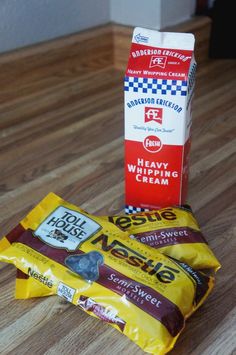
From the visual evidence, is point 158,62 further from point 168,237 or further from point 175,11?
point 175,11

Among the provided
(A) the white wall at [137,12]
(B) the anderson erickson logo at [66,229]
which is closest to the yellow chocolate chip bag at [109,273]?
(B) the anderson erickson logo at [66,229]

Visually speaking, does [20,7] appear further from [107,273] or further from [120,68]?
[107,273]

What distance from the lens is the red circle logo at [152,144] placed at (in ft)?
2.50

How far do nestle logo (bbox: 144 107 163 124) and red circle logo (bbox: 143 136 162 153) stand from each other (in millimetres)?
30

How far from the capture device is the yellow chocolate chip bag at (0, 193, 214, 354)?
23.2 inches

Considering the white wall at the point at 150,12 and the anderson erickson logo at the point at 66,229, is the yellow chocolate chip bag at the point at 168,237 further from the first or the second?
the white wall at the point at 150,12

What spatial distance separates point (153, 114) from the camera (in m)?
0.74

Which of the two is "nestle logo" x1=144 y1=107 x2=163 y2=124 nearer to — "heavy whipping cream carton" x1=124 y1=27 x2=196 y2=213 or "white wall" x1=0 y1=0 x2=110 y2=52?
"heavy whipping cream carton" x1=124 y1=27 x2=196 y2=213

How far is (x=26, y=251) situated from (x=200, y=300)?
0.25 m

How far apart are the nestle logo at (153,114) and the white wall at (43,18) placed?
0.80 m

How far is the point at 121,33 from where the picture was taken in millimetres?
1635

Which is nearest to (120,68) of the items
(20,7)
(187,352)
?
(20,7)

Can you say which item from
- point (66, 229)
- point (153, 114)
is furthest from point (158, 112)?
point (66, 229)

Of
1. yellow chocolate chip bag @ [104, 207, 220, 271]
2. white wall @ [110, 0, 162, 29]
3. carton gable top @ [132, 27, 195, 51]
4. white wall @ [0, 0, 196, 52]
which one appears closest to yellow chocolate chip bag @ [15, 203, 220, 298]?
yellow chocolate chip bag @ [104, 207, 220, 271]
